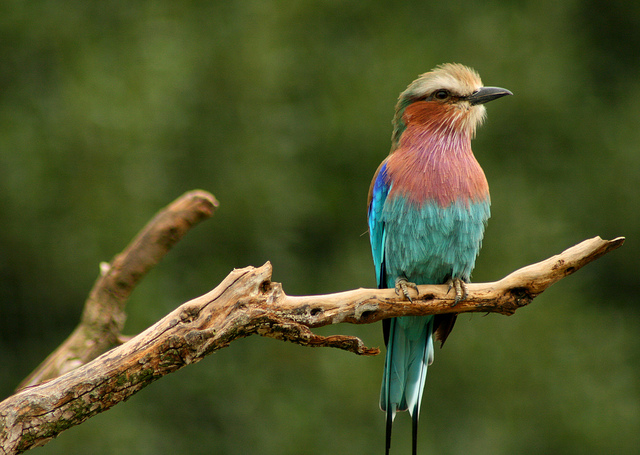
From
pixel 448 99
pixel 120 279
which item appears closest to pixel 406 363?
pixel 448 99

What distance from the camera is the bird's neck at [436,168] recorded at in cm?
345

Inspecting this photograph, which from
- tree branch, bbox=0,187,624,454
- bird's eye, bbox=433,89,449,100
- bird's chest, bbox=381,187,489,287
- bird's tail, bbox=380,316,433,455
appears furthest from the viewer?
bird's eye, bbox=433,89,449,100

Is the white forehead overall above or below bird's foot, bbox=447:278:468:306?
above

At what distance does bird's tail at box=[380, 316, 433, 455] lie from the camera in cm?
362

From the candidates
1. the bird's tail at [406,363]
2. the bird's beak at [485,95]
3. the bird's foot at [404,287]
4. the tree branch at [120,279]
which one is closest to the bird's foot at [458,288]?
the bird's foot at [404,287]

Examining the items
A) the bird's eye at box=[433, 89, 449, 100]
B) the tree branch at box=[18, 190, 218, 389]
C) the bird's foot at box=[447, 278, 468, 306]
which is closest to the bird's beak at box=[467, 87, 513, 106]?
the bird's eye at box=[433, 89, 449, 100]

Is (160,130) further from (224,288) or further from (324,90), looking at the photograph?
(224,288)

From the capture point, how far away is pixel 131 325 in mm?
5582

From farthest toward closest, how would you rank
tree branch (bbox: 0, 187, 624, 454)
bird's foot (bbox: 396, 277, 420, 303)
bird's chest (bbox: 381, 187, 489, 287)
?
1. bird's chest (bbox: 381, 187, 489, 287)
2. bird's foot (bbox: 396, 277, 420, 303)
3. tree branch (bbox: 0, 187, 624, 454)

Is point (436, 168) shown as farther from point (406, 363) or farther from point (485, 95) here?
point (406, 363)

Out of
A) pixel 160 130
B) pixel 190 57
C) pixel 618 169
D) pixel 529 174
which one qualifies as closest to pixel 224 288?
pixel 160 130

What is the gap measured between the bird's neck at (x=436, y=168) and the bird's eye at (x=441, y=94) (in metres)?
0.14

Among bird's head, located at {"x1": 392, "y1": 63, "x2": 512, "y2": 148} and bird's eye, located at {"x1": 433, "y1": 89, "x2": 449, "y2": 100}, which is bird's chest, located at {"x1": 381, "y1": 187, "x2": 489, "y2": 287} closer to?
bird's head, located at {"x1": 392, "y1": 63, "x2": 512, "y2": 148}

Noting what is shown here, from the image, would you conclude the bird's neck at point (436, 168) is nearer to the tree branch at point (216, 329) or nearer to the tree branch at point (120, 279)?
the tree branch at point (216, 329)
